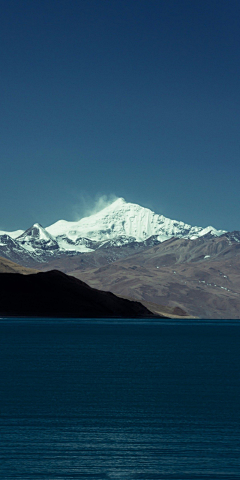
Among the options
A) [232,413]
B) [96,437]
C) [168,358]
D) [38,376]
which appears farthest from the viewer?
[168,358]

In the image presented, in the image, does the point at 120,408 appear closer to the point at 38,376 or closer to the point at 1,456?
the point at 1,456

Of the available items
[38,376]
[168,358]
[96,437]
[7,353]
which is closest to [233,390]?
[38,376]

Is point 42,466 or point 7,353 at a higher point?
point 7,353

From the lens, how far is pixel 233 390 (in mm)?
67250

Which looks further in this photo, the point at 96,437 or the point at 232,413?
the point at 232,413

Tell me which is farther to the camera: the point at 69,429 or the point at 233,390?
the point at 233,390

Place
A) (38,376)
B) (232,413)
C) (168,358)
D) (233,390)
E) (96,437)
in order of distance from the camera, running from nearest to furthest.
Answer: (96,437), (232,413), (233,390), (38,376), (168,358)

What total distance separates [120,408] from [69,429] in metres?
9.70

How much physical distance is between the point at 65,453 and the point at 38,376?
131 ft

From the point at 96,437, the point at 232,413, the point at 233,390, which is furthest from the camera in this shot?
the point at 233,390

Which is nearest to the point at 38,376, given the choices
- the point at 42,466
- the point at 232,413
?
the point at 232,413

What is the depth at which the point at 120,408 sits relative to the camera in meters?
53.6

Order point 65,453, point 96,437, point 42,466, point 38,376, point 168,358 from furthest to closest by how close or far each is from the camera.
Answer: point 168,358
point 38,376
point 96,437
point 65,453
point 42,466

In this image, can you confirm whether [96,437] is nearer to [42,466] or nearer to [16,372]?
[42,466]
